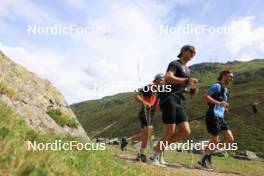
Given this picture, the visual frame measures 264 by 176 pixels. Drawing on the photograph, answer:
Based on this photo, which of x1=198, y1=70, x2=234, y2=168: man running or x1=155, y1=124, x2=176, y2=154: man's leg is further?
x1=198, y1=70, x2=234, y2=168: man running

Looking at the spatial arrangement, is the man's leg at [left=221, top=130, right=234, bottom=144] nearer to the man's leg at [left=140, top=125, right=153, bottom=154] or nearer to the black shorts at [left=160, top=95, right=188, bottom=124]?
the man's leg at [left=140, top=125, right=153, bottom=154]

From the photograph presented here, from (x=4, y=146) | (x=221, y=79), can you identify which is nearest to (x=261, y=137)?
(x=221, y=79)

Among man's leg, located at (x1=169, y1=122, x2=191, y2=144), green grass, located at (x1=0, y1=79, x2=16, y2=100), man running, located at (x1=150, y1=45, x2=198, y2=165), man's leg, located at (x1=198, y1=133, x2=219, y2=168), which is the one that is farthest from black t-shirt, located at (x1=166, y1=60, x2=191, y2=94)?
green grass, located at (x1=0, y1=79, x2=16, y2=100)

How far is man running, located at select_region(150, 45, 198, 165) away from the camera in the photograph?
12680 millimetres

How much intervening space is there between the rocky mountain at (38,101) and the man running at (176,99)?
9.78 feet

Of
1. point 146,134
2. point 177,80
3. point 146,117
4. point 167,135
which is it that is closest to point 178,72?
point 177,80

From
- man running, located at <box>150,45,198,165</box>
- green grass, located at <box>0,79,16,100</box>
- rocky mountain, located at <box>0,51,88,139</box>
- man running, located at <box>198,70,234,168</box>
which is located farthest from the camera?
man running, located at <box>198,70,234,168</box>

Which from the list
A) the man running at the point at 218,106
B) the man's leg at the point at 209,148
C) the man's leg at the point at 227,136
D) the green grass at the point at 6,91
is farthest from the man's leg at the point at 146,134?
the green grass at the point at 6,91

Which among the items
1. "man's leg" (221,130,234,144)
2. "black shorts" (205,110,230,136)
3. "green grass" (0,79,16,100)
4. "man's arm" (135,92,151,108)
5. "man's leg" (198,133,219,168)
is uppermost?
"man's arm" (135,92,151,108)

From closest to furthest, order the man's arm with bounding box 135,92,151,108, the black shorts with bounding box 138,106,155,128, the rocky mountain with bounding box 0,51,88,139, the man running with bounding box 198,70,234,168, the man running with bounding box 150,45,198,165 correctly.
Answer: the rocky mountain with bounding box 0,51,88,139 < the man running with bounding box 150,45,198,165 < the man's arm with bounding box 135,92,151,108 < the black shorts with bounding box 138,106,155,128 < the man running with bounding box 198,70,234,168

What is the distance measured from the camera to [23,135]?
6.28 meters

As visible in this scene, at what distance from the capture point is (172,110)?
12.7 metres

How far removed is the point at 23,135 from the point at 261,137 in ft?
235

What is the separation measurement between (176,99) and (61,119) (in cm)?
368
